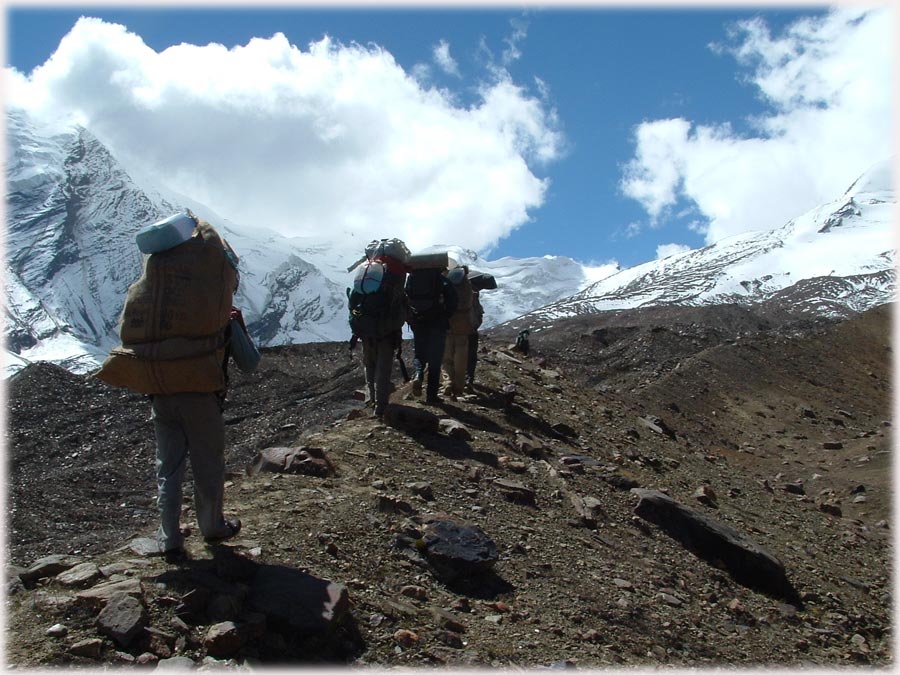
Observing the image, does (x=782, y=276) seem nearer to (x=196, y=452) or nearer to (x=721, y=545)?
(x=721, y=545)

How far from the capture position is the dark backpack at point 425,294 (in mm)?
9586

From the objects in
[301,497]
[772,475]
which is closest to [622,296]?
[772,475]

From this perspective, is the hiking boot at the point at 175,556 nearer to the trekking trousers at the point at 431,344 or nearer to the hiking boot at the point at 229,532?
the hiking boot at the point at 229,532

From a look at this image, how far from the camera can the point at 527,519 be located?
675 cm

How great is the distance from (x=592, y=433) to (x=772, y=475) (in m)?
4.68

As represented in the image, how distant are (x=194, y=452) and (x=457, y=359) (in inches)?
251

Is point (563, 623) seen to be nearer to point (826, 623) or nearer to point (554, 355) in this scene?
point (826, 623)

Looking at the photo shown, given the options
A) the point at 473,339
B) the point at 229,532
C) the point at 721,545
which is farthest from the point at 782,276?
the point at 229,532

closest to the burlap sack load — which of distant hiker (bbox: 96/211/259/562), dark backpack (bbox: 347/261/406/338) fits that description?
distant hiker (bbox: 96/211/259/562)

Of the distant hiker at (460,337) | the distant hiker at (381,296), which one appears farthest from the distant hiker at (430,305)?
the distant hiker at (460,337)

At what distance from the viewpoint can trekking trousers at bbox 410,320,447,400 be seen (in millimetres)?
9789

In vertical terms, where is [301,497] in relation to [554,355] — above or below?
below

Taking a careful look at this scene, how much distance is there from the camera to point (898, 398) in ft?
68.8

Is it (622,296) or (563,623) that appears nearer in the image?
(563,623)
